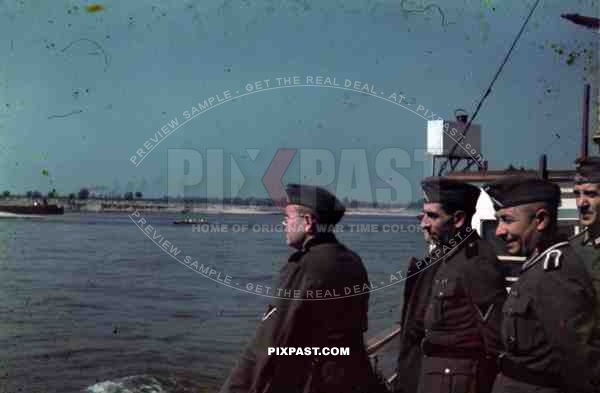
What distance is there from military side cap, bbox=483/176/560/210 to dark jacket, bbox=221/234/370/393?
0.84 m

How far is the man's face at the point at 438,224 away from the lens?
4438 mm

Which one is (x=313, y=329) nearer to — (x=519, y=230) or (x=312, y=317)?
(x=312, y=317)

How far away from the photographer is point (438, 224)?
14.6 feet

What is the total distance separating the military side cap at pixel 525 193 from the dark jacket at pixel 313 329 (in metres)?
0.84

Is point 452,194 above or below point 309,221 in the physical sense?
above

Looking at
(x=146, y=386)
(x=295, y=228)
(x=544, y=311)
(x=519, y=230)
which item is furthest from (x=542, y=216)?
(x=146, y=386)

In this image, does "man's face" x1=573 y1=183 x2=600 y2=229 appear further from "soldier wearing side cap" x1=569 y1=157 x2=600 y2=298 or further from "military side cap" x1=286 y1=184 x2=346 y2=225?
"military side cap" x1=286 y1=184 x2=346 y2=225

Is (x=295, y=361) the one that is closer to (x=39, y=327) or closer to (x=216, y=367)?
(x=216, y=367)

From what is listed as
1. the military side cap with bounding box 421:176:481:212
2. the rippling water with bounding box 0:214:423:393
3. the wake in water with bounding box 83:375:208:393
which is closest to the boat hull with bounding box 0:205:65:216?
the rippling water with bounding box 0:214:423:393

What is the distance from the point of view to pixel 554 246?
125 inches

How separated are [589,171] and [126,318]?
→ 23.5m

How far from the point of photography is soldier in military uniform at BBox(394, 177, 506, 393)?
3963 millimetres

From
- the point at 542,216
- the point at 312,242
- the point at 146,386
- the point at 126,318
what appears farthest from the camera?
the point at 126,318

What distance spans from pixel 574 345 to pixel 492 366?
1.14 metres
